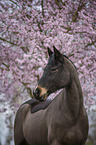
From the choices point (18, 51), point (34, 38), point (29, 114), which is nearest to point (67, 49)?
point (34, 38)

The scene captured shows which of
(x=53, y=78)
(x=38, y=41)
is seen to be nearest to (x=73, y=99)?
(x=53, y=78)

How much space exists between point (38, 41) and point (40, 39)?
102mm

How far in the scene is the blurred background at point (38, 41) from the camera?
665 cm

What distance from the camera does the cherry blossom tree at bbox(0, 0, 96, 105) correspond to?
664 cm

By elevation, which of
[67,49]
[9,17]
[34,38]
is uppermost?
[9,17]

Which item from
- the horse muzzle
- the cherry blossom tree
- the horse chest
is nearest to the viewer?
the horse muzzle

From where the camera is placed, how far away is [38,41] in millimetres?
6816

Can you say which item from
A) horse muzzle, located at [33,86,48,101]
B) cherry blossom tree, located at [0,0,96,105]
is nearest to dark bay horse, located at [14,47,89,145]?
horse muzzle, located at [33,86,48,101]

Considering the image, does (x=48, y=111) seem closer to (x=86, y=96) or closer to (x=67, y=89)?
(x=67, y=89)

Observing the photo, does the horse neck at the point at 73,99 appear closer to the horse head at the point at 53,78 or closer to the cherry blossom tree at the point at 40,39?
the horse head at the point at 53,78

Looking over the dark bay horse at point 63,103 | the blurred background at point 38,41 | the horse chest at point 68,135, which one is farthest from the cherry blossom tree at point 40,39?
the horse chest at point 68,135

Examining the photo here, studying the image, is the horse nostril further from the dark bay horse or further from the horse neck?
the horse neck

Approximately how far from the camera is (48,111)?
2.67 meters

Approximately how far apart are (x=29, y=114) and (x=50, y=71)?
1.40 metres
